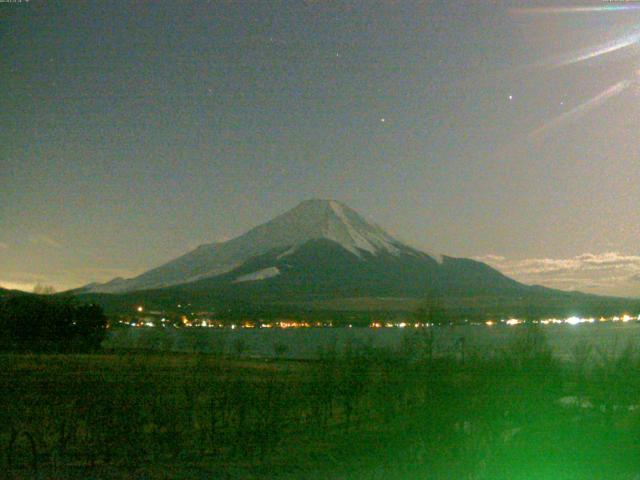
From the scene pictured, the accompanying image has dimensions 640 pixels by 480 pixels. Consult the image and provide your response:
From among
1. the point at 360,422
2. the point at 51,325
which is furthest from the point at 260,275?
the point at 360,422

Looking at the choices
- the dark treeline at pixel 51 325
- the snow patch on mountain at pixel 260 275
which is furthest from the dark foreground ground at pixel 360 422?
Result: the snow patch on mountain at pixel 260 275

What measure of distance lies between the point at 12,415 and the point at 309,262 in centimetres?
12521

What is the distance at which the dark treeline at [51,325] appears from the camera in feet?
123

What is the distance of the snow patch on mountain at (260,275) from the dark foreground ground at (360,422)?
101 meters

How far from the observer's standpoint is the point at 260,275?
125m

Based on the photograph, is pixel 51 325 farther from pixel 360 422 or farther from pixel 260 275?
pixel 260 275

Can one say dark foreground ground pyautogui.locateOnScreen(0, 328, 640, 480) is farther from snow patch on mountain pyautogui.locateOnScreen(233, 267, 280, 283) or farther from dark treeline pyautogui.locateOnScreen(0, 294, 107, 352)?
snow patch on mountain pyautogui.locateOnScreen(233, 267, 280, 283)

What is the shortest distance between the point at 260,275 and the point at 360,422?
10932cm

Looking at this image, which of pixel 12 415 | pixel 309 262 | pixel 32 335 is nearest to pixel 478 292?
pixel 309 262

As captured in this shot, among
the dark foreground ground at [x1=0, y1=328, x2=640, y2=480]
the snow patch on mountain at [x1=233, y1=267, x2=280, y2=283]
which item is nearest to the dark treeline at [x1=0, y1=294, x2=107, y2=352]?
the dark foreground ground at [x1=0, y1=328, x2=640, y2=480]

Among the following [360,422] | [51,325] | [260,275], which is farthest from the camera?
[260,275]

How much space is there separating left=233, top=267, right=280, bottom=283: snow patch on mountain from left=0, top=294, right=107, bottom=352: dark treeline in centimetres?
7683

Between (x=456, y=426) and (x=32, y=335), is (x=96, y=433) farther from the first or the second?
(x=32, y=335)

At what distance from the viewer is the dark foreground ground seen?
11492mm
